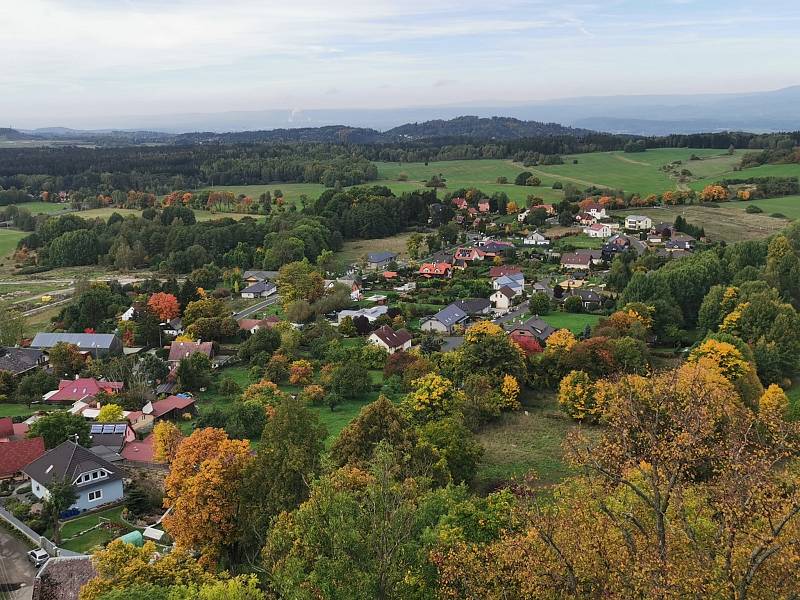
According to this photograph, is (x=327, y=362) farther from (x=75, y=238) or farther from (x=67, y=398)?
(x=75, y=238)

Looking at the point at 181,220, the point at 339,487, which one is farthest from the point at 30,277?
the point at 339,487

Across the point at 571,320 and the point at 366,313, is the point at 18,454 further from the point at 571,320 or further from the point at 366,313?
the point at 571,320

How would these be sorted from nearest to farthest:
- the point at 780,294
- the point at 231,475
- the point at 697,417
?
the point at 697,417 → the point at 231,475 → the point at 780,294

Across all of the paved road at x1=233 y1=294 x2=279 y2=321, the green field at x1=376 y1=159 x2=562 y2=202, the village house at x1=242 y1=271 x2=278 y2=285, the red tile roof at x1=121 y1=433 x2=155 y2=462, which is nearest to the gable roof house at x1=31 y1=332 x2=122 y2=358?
the paved road at x1=233 y1=294 x2=279 y2=321

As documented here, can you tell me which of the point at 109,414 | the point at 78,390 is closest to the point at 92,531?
the point at 109,414

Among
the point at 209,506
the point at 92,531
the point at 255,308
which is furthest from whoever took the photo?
the point at 255,308

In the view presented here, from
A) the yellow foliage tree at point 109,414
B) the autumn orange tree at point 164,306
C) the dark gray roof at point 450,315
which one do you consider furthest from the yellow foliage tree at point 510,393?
the autumn orange tree at point 164,306
